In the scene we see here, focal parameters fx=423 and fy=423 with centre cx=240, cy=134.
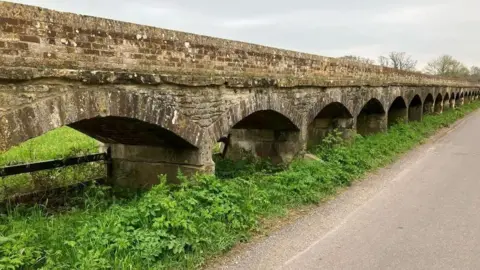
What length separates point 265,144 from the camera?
10.9m

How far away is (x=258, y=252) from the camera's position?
5012mm

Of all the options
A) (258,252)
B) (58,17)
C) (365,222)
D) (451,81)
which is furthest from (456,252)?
(451,81)

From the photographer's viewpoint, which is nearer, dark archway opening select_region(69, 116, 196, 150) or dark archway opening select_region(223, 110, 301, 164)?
dark archway opening select_region(69, 116, 196, 150)

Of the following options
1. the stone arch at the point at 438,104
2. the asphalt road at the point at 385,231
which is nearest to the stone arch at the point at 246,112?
the asphalt road at the point at 385,231

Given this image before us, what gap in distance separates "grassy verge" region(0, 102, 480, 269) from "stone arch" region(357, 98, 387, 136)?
8.49m

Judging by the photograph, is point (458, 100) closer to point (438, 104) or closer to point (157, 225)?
point (438, 104)

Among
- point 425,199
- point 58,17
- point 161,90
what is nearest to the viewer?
point 58,17

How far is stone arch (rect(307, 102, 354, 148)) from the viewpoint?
41.0ft

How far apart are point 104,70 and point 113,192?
11.3 ft

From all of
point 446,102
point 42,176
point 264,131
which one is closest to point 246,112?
point 264,131

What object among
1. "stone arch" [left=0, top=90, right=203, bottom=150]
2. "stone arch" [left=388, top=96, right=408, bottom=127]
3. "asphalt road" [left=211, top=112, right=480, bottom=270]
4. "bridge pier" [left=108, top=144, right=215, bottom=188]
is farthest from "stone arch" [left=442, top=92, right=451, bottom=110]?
"stone arch" [left=0, top=90, right=203, bottom=150]

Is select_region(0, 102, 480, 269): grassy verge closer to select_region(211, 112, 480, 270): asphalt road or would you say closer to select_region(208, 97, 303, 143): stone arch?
select_region(211, 112, 480, 270): asphalt road

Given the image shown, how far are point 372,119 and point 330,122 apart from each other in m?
3.41

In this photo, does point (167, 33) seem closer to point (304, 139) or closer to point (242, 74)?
point (242, 74)
